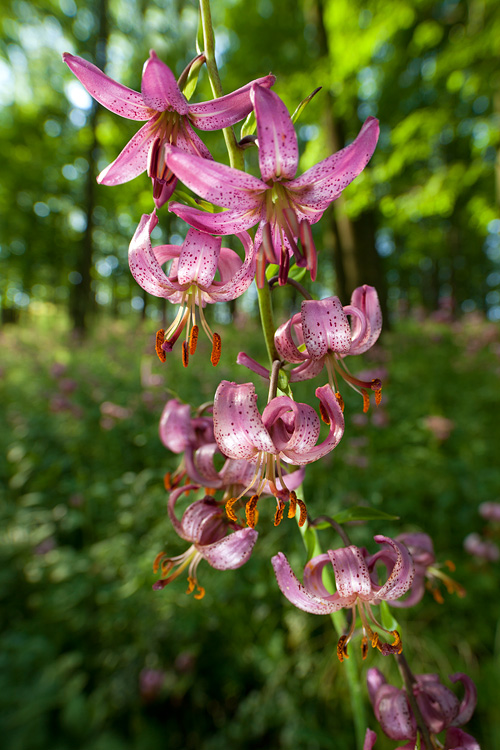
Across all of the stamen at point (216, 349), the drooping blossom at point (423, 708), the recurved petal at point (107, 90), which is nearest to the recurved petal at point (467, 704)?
the drooping blossom at point (423, 708)

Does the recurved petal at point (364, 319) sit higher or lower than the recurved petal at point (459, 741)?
higher

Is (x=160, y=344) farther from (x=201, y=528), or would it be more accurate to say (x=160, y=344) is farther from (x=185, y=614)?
(x=185, y=614)

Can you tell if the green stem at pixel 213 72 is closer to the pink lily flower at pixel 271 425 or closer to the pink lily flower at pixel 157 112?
the pink lily flower at pixel 157 112

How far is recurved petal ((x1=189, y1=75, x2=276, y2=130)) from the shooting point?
527 millimetres

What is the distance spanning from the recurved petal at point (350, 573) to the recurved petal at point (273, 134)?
0.50 metres

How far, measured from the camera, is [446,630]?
83.8 inches

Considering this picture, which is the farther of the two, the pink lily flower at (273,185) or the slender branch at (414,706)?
the slender branch at (414,706)

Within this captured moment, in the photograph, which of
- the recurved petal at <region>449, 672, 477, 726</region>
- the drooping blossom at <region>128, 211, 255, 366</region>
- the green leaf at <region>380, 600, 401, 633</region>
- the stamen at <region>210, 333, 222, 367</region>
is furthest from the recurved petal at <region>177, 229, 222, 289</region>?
the recurved petal at <region>449, 672, 477, 726</region>

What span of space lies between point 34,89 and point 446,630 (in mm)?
13775

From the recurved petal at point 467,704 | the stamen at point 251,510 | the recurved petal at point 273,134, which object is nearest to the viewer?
the recurved petal at point 273,134

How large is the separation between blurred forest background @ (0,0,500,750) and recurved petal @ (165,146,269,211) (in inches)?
5.5

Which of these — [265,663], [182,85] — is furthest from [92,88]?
[265,663]

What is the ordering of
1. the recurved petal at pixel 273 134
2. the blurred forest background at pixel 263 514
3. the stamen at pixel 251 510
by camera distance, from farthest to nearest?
the blurred forest background at pixel 263 514 < the stamen at pixel 251 510 < the recurved petal at pixel 273 134

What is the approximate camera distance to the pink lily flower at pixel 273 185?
46 cm
